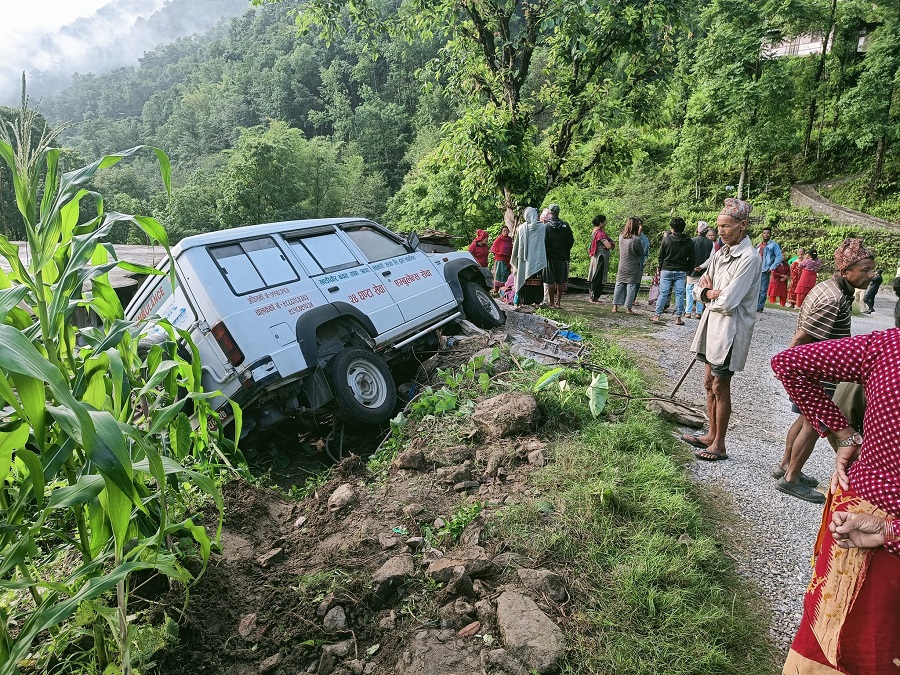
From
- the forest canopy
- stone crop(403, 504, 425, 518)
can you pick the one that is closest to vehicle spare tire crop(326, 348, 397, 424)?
stone crop(403, 504, 425, 518)

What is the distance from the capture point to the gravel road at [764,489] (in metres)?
2.90

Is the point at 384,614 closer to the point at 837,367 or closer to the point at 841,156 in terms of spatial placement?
the point at 837,367

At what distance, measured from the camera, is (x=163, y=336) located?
445 centimetres

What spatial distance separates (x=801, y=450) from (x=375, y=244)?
16.0 ft

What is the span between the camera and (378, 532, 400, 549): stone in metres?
3.06

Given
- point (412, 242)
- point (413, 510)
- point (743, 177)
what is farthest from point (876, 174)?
point (413, 510)

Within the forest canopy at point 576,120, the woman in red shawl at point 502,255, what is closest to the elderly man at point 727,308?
the forest canopy at point 576,120

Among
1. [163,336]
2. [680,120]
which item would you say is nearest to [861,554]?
[163,336]

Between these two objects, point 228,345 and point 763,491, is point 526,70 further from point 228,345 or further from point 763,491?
point 763,491

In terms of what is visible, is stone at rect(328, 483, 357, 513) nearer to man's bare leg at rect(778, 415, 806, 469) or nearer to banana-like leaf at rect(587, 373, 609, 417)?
banana-like leaf at rect(587, 373, 609, 417)

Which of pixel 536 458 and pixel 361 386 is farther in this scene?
pixel 361 386

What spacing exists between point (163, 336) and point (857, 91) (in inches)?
1405

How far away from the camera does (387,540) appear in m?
3.10

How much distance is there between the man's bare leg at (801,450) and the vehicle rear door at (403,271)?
4.09m
